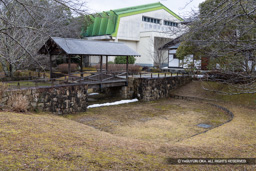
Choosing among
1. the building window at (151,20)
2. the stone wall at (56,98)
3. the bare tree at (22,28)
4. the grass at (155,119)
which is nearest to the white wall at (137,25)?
the building window at (151,20)

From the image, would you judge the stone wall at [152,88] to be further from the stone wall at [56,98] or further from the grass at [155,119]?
the stone wall at [56,98]

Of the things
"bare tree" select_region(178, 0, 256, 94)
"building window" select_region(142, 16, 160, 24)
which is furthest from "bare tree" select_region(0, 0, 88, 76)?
"building window" select_region(142, 16, 160, 24)

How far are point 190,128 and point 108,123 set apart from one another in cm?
440

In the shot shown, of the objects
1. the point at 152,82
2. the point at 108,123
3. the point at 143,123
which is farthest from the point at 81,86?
the point at 152,82

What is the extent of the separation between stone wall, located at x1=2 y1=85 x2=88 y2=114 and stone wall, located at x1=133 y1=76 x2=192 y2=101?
629 cm

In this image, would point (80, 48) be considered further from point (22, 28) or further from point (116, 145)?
point (116, 145)

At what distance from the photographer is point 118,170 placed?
4.88 m

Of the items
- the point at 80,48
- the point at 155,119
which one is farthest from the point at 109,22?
the point at 155,119

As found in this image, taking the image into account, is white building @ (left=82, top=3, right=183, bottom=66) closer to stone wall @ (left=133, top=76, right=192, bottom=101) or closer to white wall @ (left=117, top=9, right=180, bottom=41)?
white wall @ (left=117, top=9, right=180, bottom=41)

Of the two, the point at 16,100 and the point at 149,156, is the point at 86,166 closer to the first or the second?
the point at 149,156

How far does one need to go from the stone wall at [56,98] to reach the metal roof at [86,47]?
105 inches

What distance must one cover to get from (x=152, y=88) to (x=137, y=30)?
64.1ft

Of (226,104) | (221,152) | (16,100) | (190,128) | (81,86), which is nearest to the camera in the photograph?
(221,152)

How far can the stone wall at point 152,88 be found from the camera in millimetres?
20281
